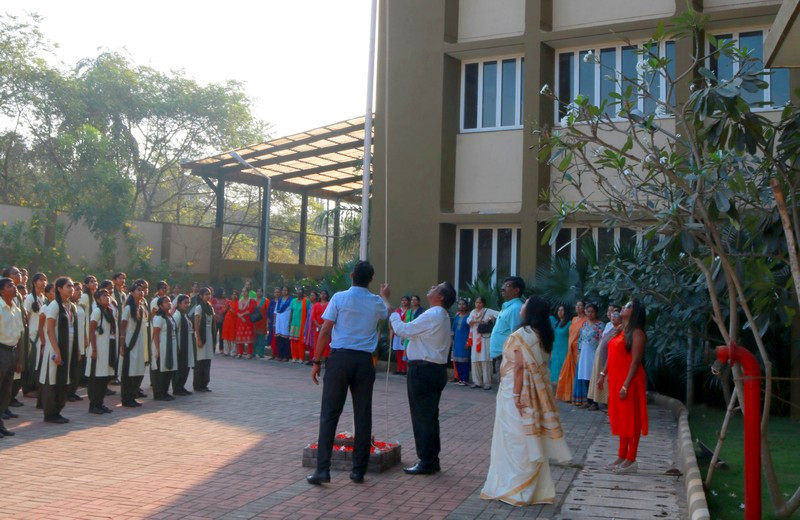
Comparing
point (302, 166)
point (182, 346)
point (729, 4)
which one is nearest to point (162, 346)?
point (182, 346)

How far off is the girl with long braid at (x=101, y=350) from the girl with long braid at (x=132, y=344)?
47cm

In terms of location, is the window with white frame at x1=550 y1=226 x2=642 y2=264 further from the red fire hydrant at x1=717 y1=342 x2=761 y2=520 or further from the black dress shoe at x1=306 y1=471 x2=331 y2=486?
the red fire hydrant at x1=717 y1=342 x2=761 y2=520

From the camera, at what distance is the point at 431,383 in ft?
27.0

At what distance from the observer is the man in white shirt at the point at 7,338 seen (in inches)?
367

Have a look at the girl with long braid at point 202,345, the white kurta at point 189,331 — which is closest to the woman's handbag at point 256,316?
the girl with long braid at point 202,345

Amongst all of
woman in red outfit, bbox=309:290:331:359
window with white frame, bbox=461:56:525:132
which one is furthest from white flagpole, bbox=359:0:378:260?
woman in red outfit, bbox=309:290:331:359

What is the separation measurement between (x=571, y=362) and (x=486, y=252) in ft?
16.5

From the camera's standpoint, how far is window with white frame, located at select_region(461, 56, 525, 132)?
19.0 meters

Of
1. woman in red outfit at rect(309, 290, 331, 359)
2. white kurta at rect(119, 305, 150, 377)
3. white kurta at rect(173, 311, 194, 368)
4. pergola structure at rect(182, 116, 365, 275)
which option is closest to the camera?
white kurta at rect(119, 305, 150, 377)

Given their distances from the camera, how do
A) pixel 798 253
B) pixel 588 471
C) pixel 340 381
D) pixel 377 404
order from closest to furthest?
1. pixel 798 253
2. pixel 340 381
3. pixel 588 471
4. pixel 377 404

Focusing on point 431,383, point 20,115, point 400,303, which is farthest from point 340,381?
point 20,115

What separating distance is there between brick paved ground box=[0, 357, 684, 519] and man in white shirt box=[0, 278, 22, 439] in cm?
55

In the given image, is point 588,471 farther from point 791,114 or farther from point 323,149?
point 323,149

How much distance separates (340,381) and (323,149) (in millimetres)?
20568
